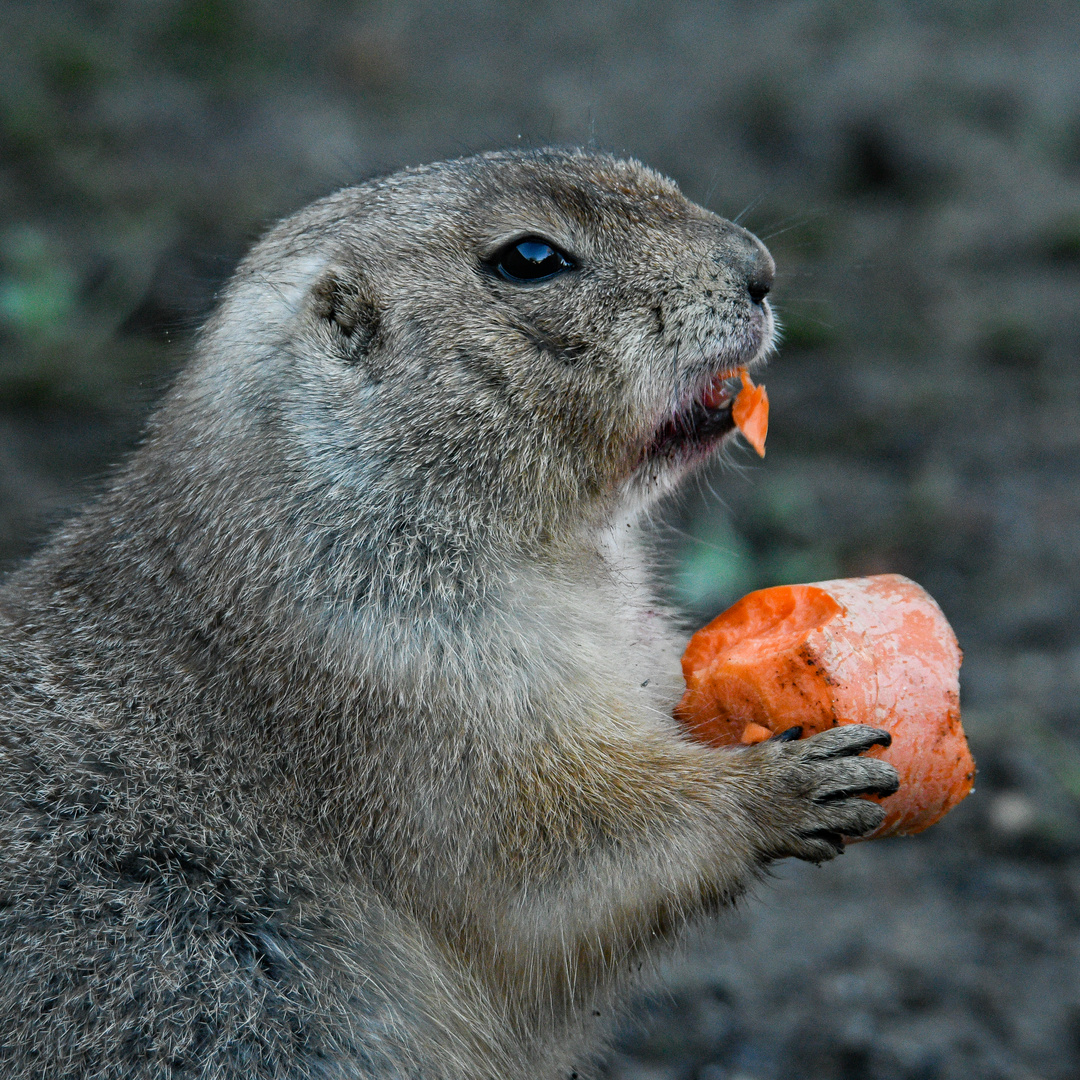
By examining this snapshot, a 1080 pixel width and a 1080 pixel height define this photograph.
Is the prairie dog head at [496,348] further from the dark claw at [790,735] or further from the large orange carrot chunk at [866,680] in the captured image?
the dark claw at [790,735]

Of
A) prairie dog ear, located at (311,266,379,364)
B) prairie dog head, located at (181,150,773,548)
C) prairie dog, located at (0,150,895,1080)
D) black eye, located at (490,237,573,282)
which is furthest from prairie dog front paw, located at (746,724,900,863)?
prairie dog ear, located at (311,266,379,364)

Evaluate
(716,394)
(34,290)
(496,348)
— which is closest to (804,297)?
(716,394)

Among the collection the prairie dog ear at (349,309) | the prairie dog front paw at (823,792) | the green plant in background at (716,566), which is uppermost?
the prairie dog ear at (349,309)

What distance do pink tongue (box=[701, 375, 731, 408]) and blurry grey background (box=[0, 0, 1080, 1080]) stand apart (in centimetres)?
61

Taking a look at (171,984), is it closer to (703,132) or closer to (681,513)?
(681,513)

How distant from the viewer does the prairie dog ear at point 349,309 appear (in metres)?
3.14

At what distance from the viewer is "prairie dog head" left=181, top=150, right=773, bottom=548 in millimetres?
2994

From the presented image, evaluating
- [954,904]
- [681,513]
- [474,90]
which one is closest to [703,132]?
[474,90]

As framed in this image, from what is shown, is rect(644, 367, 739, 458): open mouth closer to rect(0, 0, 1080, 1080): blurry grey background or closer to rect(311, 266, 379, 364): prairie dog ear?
rect(0, 0, 1080, 1080): blurry grey background

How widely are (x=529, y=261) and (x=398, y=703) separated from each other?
1.16m

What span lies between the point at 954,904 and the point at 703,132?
6042 mm

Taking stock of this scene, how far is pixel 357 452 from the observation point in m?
2.99

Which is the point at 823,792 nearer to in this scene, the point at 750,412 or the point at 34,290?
the point at 750,412

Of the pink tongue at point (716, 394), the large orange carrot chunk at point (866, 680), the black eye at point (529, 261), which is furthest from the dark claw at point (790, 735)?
the black eye at point (529, 261)
